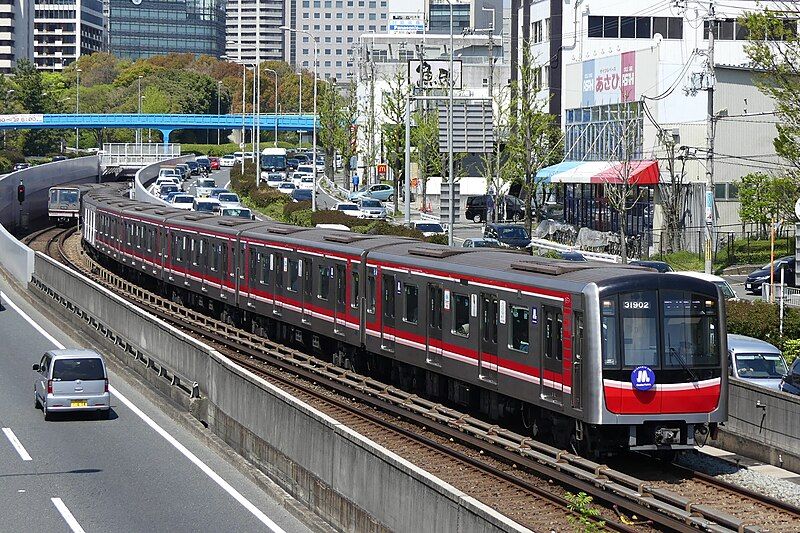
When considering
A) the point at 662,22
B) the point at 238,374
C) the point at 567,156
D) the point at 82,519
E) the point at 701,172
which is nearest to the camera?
the point at 82,519

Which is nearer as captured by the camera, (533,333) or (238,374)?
(533,333)

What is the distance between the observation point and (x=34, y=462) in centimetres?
2395

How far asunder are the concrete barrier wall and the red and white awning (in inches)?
1187

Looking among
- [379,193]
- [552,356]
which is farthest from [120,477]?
[379,193]

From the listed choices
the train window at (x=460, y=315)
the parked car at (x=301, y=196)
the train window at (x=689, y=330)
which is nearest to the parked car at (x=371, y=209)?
the parked car at (x=301, y=196)

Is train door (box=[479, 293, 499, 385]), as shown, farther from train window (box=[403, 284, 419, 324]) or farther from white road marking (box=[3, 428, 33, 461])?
white road marking (box=[3, 428, 33, 461])

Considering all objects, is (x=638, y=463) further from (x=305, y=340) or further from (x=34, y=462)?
(x=305, y=340)

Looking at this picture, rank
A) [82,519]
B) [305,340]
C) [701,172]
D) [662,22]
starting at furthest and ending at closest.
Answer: [662,22] < [701,172] < [305,340] < [82,519]

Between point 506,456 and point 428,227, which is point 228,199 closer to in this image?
point 428,227

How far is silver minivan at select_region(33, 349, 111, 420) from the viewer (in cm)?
2822

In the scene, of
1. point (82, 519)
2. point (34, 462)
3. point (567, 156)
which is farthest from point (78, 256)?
point (82, 519)

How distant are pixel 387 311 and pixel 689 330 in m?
9.02

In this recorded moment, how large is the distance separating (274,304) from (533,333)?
50.0 ft

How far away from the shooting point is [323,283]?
31.2 metres
